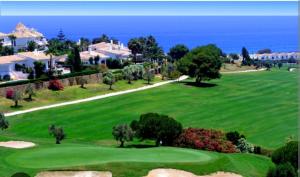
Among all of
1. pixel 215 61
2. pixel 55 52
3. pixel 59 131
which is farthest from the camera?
pixel 215 61

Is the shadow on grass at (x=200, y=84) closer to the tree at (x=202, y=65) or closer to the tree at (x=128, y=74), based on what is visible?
the tree at (x=202, y=65)

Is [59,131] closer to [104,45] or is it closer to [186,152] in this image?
[186,152]

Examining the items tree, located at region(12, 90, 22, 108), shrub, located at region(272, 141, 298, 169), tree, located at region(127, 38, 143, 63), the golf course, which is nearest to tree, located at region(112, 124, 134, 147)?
the golf course

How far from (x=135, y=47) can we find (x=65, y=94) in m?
45.7

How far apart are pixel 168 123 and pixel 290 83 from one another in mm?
69014

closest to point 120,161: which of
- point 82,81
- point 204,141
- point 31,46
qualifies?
point 204,141

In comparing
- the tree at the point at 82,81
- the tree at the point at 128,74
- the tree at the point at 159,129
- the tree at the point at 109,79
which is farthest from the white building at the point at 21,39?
the tree at the point at 159,129

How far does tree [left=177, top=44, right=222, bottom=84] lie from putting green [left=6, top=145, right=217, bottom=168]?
64289 mm

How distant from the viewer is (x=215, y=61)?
103562mm

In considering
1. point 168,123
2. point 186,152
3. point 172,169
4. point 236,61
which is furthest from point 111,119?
point 236,61

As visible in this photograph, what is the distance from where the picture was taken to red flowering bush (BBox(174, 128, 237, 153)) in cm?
4562

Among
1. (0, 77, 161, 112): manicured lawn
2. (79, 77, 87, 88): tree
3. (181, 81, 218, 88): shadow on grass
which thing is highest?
(79, 77, 87, 88): tree

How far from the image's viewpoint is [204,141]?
46281mm

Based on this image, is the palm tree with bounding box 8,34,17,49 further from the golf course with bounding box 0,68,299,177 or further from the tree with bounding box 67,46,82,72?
the golf course with bounding box 0,68,299,177
